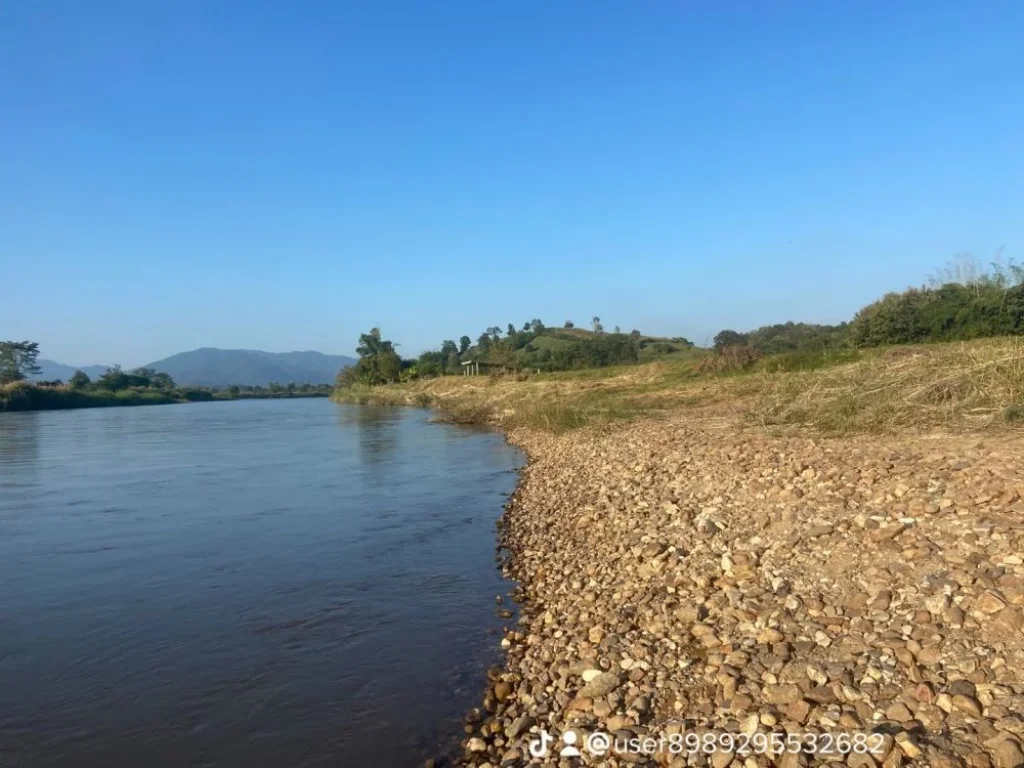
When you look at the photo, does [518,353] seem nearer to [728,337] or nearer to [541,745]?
[728,337]

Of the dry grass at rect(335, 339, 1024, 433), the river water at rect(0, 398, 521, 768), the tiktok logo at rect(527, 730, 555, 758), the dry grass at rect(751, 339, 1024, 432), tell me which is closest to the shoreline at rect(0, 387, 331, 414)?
the river water at rect(0, 398, 521, 768)

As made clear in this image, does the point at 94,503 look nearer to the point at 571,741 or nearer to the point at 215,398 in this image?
the point at 571,741

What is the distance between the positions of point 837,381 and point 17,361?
115 metres

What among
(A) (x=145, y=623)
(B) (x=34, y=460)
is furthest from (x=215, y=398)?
(A) (x=145, y=623)

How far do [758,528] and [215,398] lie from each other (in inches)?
5108

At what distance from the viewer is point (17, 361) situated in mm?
99188

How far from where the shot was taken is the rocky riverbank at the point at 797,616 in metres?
4.32

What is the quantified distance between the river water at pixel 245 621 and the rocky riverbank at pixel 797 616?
2.98 feet

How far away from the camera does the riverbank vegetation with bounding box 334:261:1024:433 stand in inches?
445

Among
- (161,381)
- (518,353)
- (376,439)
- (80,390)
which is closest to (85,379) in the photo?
(80,390)

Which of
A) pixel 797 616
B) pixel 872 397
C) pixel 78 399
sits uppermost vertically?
pixel 78 399

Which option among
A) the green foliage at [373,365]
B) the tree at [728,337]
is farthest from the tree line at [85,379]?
the tree at [728,337]

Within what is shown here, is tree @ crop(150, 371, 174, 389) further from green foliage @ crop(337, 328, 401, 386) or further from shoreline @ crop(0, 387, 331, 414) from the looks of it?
green foliage @ crop(337, 328, 401, 386)

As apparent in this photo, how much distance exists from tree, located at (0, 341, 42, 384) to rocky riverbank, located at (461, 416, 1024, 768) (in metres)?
110
